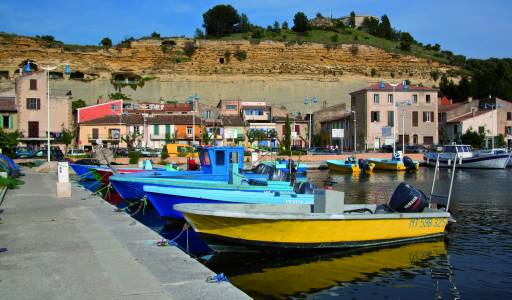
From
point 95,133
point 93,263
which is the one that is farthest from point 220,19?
point 93,263

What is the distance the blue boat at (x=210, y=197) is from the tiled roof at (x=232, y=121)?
57184mm

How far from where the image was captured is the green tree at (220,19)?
522ft

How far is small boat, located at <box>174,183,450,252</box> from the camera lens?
1250 centimetres

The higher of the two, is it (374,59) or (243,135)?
(374,59)

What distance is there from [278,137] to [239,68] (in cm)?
5168

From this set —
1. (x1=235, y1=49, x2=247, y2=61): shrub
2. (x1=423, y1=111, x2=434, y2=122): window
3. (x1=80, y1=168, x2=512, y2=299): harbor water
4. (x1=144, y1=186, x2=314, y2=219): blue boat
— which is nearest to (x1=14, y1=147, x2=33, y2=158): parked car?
(x1=144, y1=186, x2=314, y2=219): blue boat

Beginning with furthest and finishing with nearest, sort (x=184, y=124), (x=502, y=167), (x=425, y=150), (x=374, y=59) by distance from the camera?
(x=374, y=59) → (x=184, y=124) → (x=425, y=150) → (x=502, y=167)

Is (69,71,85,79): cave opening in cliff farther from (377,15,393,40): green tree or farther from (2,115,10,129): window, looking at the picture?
(377,15,393,40): green tree

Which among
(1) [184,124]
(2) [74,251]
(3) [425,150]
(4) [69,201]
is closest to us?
(2) [74,251]

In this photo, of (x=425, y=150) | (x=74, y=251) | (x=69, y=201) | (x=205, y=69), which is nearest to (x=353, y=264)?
(x=74, y=251)

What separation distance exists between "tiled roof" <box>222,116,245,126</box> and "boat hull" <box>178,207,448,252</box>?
2450 inches

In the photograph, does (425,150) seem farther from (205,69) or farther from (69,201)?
(205,69)

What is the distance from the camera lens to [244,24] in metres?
162

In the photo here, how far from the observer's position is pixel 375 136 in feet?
238
